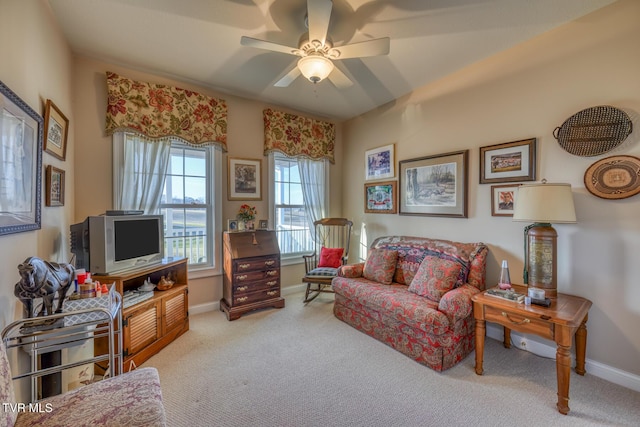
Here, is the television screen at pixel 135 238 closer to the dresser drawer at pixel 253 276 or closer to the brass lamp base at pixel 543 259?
the dresser drawer at pixel 253 276

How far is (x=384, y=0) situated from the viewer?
1.89 m

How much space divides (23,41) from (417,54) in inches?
115

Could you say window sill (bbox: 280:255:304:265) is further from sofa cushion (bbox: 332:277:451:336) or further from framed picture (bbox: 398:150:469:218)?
framed picture (bbox: 398:150:469:218)

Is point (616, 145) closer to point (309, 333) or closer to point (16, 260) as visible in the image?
point (309, 333)

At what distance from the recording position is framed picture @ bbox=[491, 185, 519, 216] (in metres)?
2.52

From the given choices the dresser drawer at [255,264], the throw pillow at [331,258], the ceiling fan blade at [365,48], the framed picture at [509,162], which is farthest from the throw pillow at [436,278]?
the ceiling fan blade at [365,48]

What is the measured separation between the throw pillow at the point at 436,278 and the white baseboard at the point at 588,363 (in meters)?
0.79

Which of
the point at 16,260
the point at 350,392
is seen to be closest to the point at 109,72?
the point at 16,260

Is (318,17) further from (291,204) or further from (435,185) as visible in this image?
(291,204)

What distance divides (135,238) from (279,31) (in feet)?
7.23

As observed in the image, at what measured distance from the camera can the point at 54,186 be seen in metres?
2.03

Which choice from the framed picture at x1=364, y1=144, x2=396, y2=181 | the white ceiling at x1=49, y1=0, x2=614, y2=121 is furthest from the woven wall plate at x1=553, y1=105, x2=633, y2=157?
the framed picture at x1=364, y1=144, x2=396, y2=181

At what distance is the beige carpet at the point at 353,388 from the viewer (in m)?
1.67

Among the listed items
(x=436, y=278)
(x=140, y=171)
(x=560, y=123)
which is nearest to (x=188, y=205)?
(x=140, y=171)
